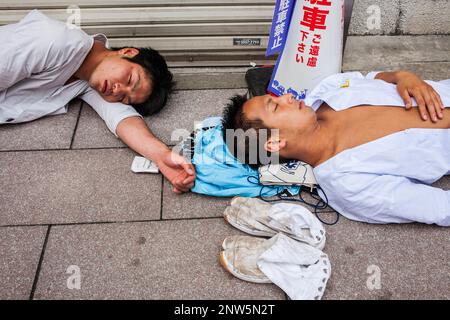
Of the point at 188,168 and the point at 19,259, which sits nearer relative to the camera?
the point at 19,259

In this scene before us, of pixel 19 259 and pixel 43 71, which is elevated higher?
pixel 43 71

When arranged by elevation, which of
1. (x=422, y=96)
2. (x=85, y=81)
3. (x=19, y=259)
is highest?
(x=422, y=96)

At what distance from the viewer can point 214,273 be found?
91.6 inches

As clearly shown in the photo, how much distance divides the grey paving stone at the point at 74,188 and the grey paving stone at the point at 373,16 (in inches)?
106

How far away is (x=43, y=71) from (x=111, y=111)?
0.59 meters

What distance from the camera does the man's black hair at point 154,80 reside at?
3143 millimetres

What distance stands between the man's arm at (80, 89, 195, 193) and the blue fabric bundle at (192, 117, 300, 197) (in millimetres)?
105

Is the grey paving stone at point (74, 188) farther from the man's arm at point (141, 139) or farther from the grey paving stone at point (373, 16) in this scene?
the grey paving stone at point (373, 16)

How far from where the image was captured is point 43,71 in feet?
9.95

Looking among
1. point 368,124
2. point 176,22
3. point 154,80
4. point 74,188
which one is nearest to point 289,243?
point 368,124

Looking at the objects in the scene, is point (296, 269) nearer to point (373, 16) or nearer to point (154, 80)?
point (154, 80)

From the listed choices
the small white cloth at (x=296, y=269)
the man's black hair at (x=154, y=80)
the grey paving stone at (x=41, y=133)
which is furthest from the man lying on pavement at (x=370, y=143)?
the grey paving stone at (x=41, y=133)

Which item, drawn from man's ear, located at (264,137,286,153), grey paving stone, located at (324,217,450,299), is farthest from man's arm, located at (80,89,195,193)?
grey paving stone, located at (324,217,450,299)
